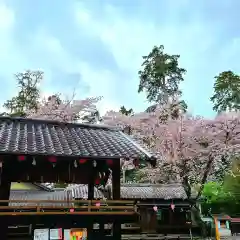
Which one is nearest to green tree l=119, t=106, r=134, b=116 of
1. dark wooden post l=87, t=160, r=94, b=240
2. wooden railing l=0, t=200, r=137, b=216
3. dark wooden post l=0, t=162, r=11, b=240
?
dark wooden post l=87, t=160, r=94, b=240

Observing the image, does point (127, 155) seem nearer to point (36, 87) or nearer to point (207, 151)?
point (207, 151)

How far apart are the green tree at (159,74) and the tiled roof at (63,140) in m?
28.2

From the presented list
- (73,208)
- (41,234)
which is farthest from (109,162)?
(41,234)

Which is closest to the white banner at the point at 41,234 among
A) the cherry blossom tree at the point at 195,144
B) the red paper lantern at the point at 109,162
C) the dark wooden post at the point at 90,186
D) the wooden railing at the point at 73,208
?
the wooden railing at the point at 73,208

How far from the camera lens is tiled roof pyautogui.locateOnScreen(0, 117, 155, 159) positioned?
263 inches

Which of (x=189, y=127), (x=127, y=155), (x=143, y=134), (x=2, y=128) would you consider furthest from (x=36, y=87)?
(x=127, y=155)

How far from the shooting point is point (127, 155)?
7.02 m

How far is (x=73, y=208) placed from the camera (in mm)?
6895

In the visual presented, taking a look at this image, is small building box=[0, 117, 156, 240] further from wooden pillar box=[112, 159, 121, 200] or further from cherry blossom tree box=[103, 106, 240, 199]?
cherry blossom tree box=[103, 106, 240, 199]

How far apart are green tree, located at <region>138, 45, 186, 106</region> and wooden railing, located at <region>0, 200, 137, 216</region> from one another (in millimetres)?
29853

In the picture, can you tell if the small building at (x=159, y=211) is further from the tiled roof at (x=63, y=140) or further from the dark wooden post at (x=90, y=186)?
the dark wooden post at (x=90, y=186)

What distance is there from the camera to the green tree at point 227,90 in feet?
116

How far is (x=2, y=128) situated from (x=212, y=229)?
18.2 metres

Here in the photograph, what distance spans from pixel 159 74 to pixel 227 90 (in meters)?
8.49
